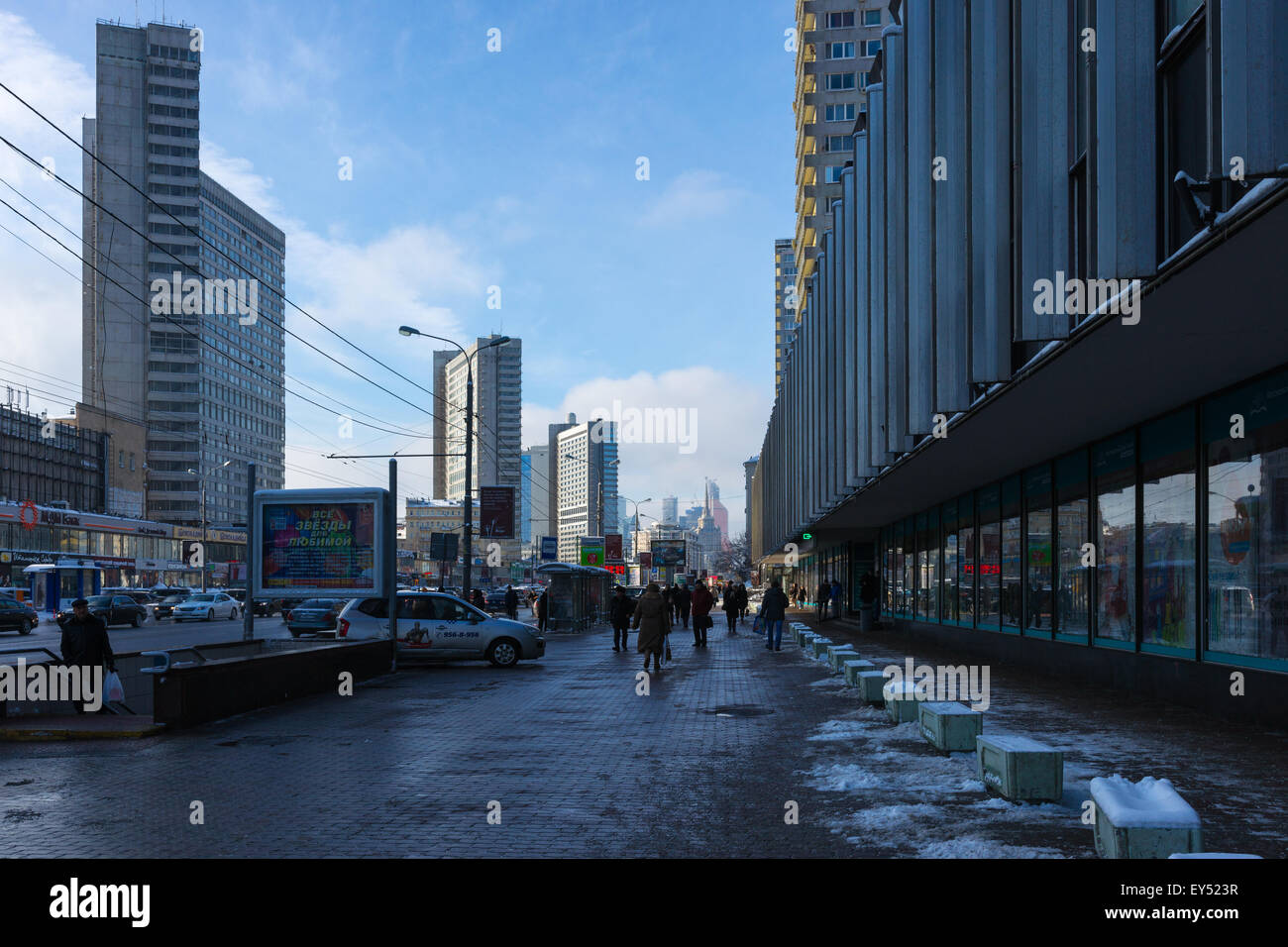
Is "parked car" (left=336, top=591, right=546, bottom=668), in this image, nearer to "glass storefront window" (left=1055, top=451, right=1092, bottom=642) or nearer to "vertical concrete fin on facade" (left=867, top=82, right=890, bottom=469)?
"vertical concrete fin on facade" (left=867, top=82, right=890, bottom=469)

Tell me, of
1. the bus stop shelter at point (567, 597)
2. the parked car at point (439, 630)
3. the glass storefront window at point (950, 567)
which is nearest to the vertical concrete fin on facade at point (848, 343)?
the glass storefront window at point (950, 567)

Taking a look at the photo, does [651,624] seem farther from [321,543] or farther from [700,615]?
[700,615]

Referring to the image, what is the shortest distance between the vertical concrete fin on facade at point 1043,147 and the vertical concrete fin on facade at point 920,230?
4602 millimetres

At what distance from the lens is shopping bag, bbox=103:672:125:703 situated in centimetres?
1344

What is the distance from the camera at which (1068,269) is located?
11.1 meters

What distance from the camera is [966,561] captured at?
26.0 metres

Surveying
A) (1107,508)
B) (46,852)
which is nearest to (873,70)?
(1107,508)

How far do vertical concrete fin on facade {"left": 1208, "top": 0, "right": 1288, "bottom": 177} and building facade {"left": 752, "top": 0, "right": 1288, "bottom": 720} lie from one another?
2cm

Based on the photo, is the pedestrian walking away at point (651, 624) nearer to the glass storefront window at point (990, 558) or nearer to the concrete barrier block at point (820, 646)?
the concrete barrier block at point (820, 646)

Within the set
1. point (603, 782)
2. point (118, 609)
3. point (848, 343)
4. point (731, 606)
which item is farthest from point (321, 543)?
point (118, 609)

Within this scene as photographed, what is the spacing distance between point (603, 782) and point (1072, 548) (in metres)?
11.8

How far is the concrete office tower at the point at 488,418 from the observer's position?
111312 millimetres

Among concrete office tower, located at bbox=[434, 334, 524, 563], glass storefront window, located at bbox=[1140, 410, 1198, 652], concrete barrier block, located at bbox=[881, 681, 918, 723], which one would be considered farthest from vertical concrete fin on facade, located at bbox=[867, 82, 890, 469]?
concrete office tower, located at bbox=[434, 334, 524, 563]

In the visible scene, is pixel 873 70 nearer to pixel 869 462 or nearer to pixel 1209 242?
pixel 869 462
